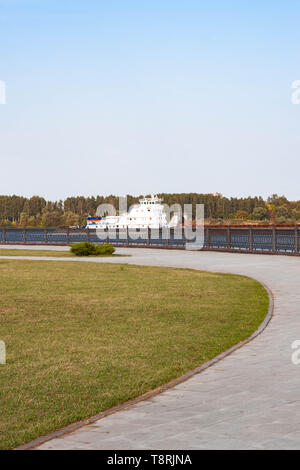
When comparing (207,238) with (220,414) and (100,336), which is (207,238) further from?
(220,414)

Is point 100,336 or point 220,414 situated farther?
point 100,336

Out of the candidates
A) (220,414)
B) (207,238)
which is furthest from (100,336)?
(207,238)

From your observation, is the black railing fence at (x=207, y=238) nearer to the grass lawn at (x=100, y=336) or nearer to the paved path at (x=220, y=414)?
the grass lawn at (x=100, y=336)

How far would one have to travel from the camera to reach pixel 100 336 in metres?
9.15

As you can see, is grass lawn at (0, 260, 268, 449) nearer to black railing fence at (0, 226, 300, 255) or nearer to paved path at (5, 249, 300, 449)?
paved path at (5, 249, 300, 449)

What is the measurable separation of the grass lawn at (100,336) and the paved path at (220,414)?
1.34 ft

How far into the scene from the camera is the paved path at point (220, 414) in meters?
4.47

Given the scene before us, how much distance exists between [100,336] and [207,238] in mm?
26880

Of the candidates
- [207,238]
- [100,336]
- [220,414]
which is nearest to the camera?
[220,414]

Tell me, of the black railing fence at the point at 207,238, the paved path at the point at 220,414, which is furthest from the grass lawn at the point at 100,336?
the black railing fence at the point at 207,238

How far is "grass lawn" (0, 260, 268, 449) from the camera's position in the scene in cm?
577

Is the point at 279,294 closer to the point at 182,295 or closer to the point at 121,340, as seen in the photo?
the point at 182,295

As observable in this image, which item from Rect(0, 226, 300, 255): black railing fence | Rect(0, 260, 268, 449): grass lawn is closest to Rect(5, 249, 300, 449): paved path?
Rect(0, 260, 268, 449): grass lawn

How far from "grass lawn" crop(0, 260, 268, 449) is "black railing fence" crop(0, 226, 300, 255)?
1317 cm
